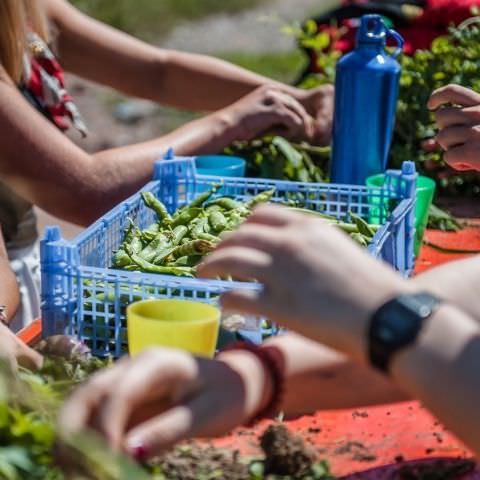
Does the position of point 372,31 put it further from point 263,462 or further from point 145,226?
→ point 263,462

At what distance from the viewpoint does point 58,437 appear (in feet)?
3.08

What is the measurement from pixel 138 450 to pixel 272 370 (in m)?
0.23

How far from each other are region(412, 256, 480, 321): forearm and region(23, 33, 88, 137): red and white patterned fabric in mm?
1555

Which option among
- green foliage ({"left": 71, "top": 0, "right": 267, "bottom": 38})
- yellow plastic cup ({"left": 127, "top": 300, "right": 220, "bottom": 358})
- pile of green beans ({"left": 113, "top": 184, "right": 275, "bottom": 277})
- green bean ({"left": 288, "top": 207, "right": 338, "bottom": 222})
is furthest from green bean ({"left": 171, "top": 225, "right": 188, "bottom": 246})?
green foliage ({"left": 71, "top": 0, "right": 267, "bottom": 38})

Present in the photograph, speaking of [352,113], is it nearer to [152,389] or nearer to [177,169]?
[177,169]

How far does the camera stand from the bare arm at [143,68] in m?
3.16

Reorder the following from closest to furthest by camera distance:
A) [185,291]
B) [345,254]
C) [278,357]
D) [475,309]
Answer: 1. [345,254]
2. [278,357]
3. [475,309]
4. [185,291]

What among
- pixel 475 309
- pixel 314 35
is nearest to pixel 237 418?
pixel 475 309

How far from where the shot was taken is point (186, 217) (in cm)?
204

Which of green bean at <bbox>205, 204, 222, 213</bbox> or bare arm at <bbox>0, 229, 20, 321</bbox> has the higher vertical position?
green bean at <bbox>205, 204, 222, 213</bbox>

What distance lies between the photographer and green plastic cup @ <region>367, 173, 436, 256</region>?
2.34 metres

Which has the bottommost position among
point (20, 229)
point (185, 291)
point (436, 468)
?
Answer: point (20, 229)

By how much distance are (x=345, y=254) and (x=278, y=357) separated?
0.59ft

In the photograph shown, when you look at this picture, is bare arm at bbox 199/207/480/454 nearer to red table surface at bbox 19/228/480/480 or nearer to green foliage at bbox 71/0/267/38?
red table surface at bbox 19/228/480/480
